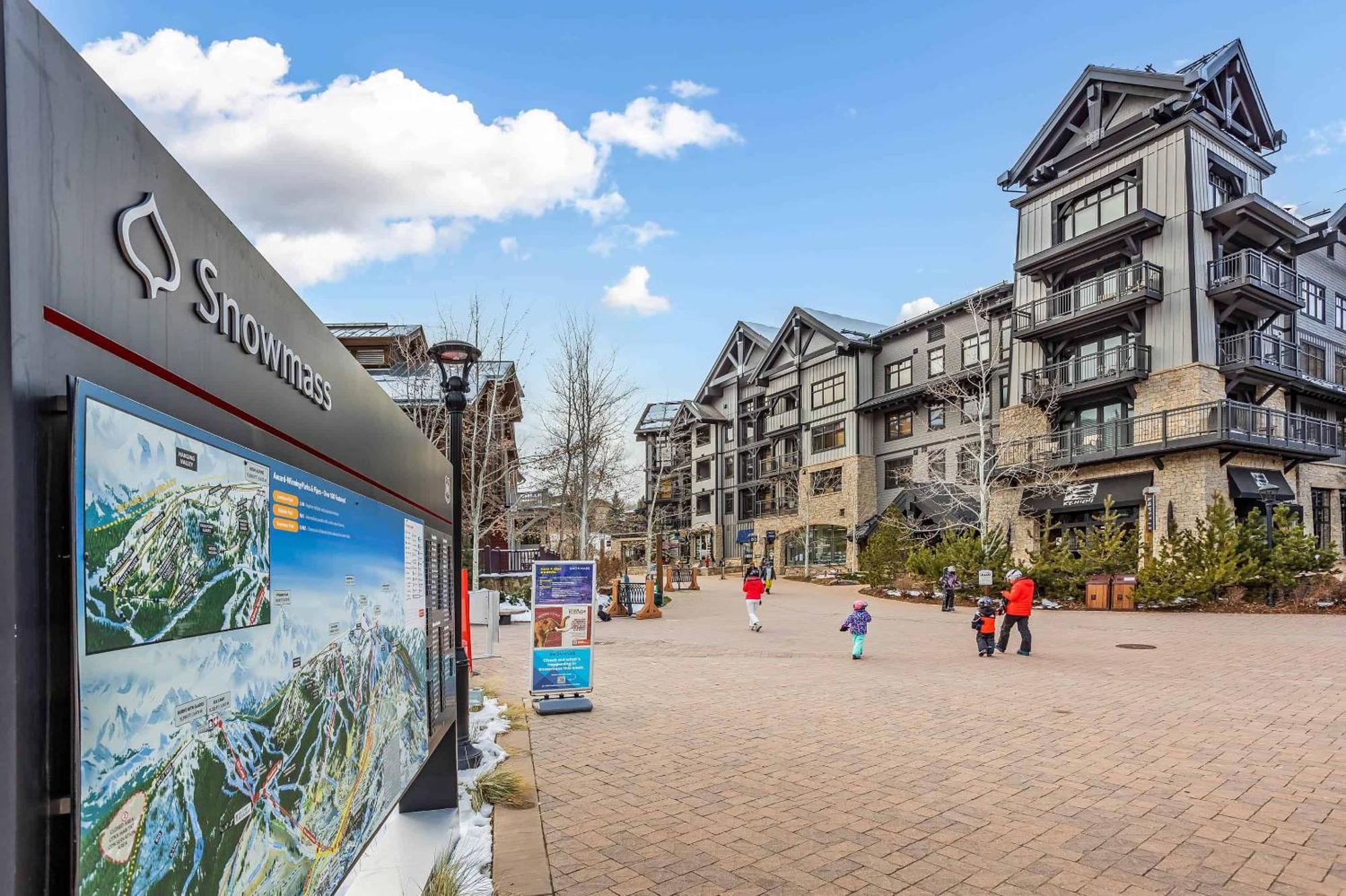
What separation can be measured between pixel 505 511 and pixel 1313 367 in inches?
1263

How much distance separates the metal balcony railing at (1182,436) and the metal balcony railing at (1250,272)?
13.1 feet

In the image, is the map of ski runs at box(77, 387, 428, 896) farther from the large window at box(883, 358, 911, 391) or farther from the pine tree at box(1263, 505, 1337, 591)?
the large window at box(883, 358, 911, 391)

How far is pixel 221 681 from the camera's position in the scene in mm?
2020

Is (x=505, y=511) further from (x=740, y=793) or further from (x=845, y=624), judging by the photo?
(x=740, y=793)

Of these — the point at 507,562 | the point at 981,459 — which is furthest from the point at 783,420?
the point at 507,562

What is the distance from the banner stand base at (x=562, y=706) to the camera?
30.9 feet

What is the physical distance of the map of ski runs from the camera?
60.0 inches

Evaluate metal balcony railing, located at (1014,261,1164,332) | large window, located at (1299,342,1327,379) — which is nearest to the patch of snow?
metal balcony railing, located at (1014,261,1164,332)

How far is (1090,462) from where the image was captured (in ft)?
93.6

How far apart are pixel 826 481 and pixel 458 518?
39.8 metres

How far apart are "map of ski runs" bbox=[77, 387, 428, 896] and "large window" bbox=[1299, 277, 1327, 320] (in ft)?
126

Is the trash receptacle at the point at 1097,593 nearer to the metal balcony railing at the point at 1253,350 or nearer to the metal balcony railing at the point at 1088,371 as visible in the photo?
the metal balcony railing at the point at 1088,371

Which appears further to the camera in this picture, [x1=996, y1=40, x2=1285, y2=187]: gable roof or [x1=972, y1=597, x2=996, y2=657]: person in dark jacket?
[x1=996, y1=40, x2=1285, y2=187]: gable roof

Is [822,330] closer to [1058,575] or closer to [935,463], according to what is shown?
[935,463]
